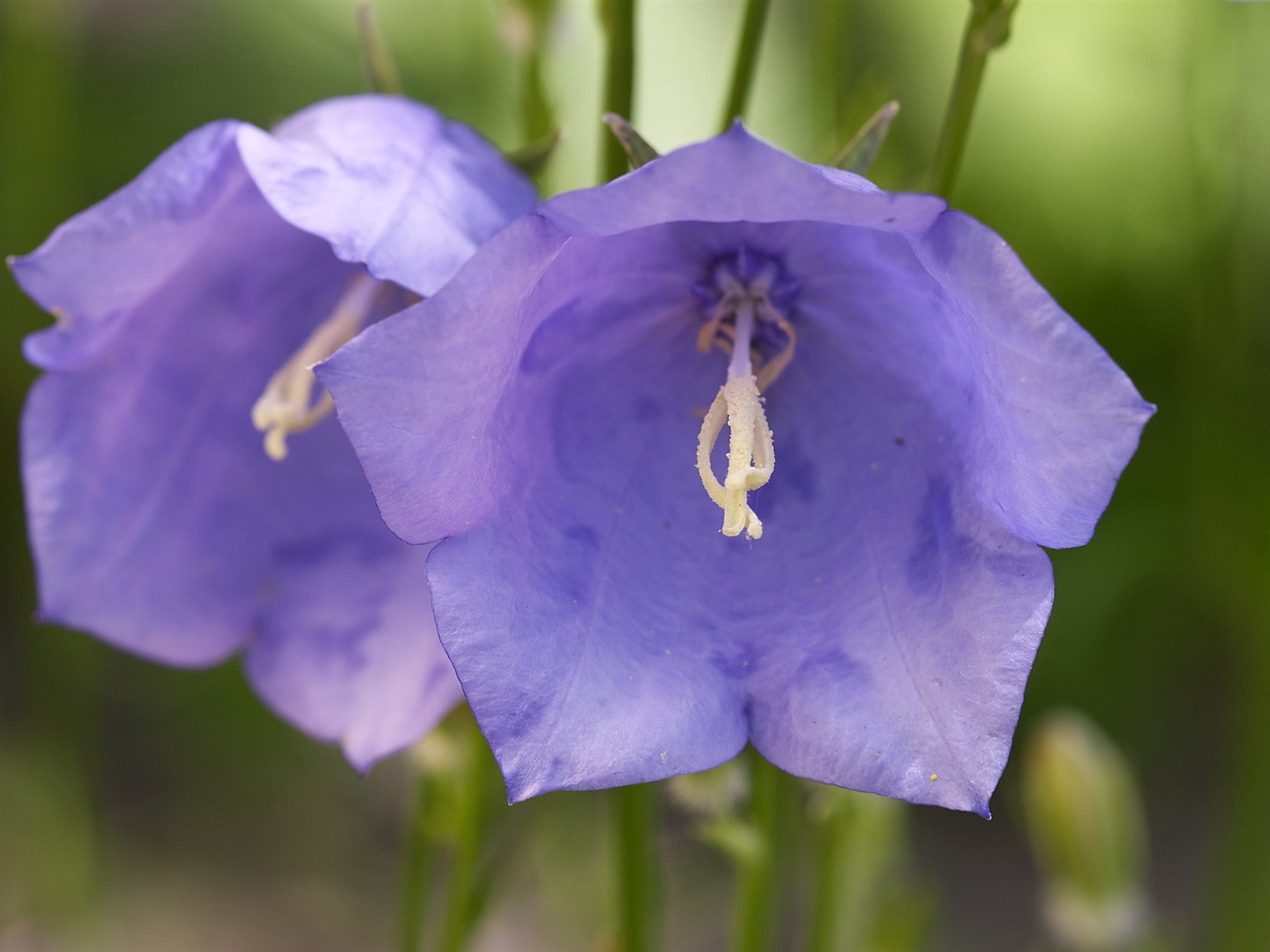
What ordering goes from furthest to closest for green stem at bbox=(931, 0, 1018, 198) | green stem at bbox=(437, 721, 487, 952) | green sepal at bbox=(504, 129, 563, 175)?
1. green stem at bbox=(437, 721, 487, 952)
2. green sepal at bbox=(504, 129, 563, 175)
3. green stem at bbox=(931, 0, 1018, 198)

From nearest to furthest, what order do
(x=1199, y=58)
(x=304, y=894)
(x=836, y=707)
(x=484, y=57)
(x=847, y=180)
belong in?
1. (x=847, y=180)
2. (x=836, y=707)
3. (x=1199, y=58)
4. (x=484, y=57)
5. (x=304, y=894)

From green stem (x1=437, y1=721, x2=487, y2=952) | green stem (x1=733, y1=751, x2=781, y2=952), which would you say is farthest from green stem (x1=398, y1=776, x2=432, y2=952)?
green stem (x1=733, y1=751, x2=781, y2=952)

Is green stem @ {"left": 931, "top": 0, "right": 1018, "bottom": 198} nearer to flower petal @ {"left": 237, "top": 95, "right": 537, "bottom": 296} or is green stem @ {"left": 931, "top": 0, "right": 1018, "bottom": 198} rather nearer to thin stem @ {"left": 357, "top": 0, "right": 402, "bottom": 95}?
flower petal @ {"left": 237, "top": 95, "right": 537, "bottom": 296}

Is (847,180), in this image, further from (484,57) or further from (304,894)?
(304,894)

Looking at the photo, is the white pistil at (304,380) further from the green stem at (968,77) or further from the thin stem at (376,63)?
the green stem at (968,77)

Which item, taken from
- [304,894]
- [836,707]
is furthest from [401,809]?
[836,707]
